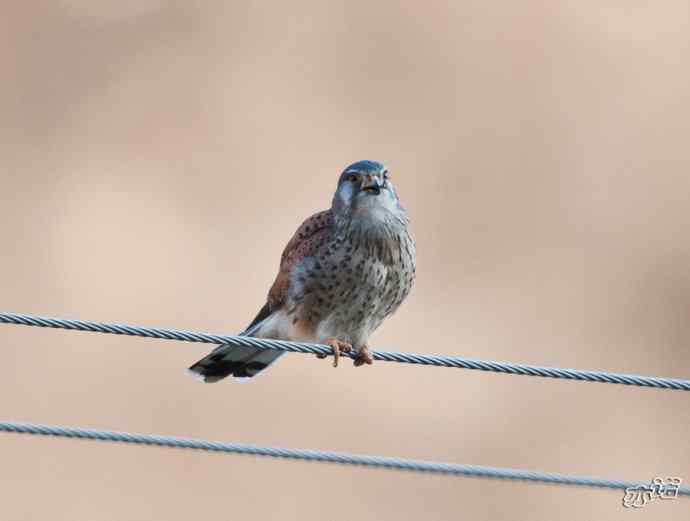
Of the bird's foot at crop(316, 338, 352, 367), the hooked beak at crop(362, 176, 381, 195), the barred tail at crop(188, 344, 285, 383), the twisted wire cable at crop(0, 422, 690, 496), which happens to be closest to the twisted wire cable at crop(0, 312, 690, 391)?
the twisted wire cable at crop(0, 422, 690, 496)

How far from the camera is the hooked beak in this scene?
592 cm

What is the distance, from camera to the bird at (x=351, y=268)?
5.90 meters

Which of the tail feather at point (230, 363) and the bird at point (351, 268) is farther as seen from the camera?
the tail feather at point (230, 363)

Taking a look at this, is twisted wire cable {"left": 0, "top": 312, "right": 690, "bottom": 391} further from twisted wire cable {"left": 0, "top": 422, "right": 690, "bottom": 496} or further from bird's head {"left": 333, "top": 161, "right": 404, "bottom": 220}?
bird's head {"left": 333, "top": 161, "right": 404, "bottom": 220}

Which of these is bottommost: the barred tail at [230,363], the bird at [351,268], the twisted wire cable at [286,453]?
the twisted wire cable at [286,453]

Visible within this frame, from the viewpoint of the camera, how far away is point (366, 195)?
5.91m

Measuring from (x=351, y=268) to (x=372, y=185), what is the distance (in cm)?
31

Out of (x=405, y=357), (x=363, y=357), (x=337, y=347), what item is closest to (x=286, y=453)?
(x=405, y=357)

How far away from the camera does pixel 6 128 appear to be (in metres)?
17.0

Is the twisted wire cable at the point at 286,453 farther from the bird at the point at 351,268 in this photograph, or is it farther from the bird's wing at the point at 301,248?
the bird's wing at the point at 301,248

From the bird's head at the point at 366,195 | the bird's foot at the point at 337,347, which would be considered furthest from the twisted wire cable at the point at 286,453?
the bird's head at the point at 366,195

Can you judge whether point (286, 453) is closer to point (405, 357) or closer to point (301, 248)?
point (405, 357)

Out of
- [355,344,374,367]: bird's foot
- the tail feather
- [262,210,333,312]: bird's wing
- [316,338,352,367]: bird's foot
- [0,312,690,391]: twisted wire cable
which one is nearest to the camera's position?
[0,312,690,391]: twisted wire cable

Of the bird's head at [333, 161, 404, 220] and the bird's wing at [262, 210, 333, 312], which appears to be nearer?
the bird's head at [333, 161, 404, 220]
